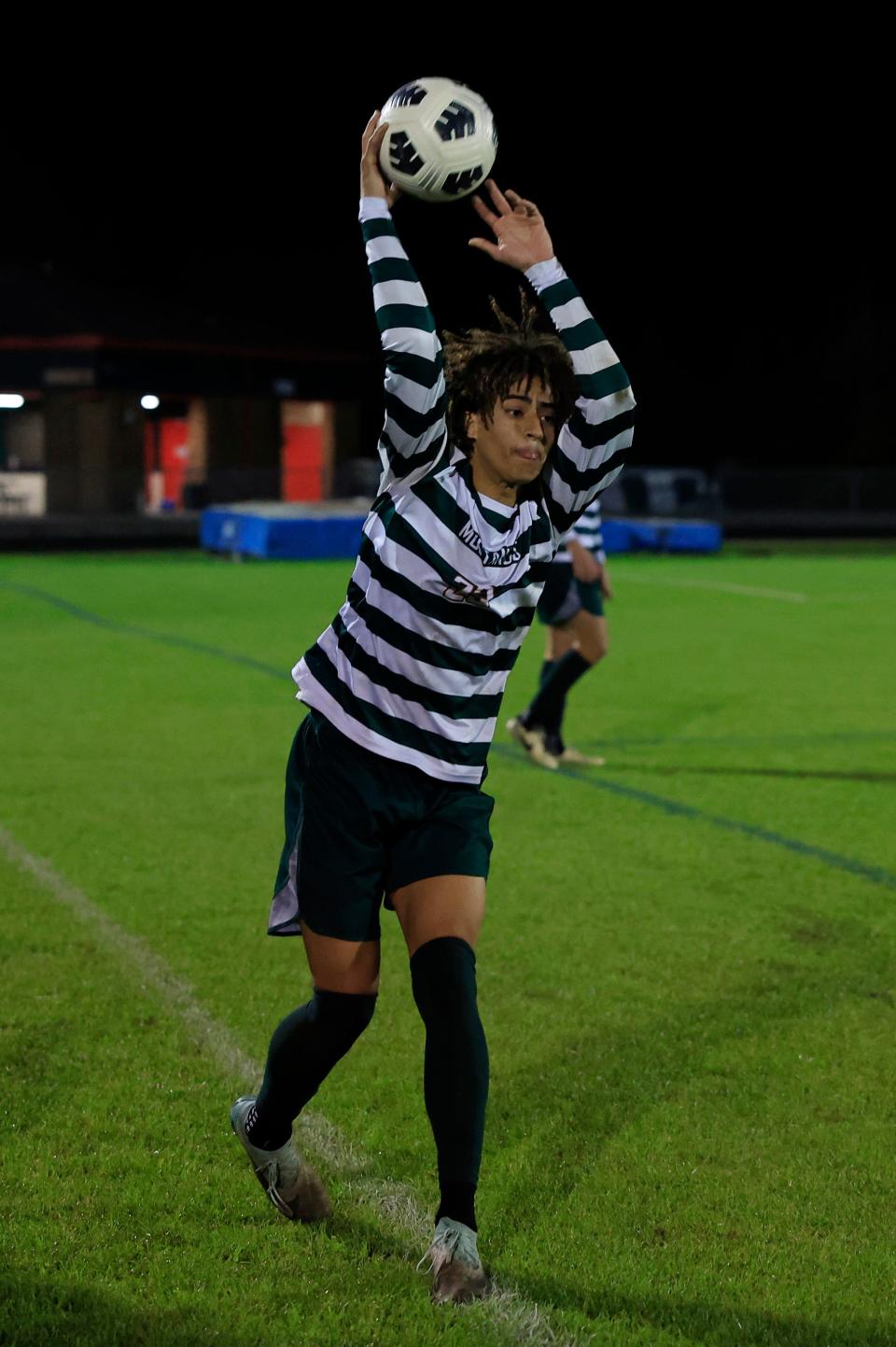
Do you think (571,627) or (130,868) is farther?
(571,627)

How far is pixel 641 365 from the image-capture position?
62.1 m

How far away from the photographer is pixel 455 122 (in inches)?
134

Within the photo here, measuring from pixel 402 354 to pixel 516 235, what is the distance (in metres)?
0.51

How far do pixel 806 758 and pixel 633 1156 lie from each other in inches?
216

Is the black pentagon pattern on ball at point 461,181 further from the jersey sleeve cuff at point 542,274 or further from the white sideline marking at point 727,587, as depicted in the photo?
the white sideline marking at point 727,587

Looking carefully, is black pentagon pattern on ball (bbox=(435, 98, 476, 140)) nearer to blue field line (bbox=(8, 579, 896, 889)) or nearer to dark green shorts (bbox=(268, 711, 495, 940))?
dark green shorts (bbox=(268, 711, 495, 940))

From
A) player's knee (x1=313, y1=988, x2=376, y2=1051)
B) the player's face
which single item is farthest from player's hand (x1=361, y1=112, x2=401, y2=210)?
player's knee (x1=313, y1=988, x2=376, y2=1051)

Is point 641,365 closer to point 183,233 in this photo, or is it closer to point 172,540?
point 183,233

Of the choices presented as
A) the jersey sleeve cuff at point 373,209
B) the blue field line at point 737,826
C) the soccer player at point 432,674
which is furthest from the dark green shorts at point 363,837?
the blue field line at point 737,826

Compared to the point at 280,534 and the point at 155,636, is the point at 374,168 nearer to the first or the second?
the point at 155,636

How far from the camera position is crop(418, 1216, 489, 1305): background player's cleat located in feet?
9.73

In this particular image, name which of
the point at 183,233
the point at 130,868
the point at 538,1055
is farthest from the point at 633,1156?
the point at 183,233

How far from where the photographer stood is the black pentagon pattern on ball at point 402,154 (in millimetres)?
3311

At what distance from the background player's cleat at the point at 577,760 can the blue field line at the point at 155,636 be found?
12.1 ft
